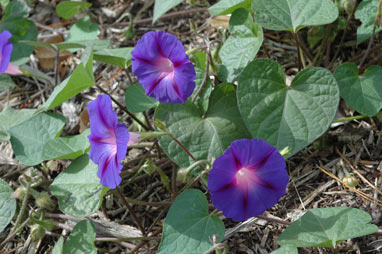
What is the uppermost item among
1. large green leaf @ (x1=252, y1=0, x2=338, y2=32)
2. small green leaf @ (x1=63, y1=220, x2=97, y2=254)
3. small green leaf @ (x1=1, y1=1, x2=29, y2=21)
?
large green leaf @ (x1=252, y1=0, x2=338, y2=32)

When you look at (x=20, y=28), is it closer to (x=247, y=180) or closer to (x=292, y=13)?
(x=292, y=13)

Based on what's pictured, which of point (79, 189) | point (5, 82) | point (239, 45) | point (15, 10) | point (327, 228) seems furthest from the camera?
point (15, 10)

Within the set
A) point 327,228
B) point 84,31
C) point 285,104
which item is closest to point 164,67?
point 285,104

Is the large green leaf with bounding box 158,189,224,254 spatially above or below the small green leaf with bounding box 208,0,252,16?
below

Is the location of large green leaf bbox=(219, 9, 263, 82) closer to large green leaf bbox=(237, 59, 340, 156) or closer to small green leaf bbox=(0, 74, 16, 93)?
large green leaf bbox=(237, 59, 340, 156)

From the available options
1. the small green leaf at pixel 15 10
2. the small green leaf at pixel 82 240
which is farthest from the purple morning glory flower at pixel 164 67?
the small green leaf at pixel 15 10

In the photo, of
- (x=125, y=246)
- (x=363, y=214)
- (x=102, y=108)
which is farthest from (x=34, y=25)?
(x=363, y=214)

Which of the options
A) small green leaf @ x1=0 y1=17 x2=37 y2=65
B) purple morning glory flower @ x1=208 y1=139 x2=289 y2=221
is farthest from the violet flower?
purple morning glory flower @ x1=208 y1=139 x2=289 y2=221
